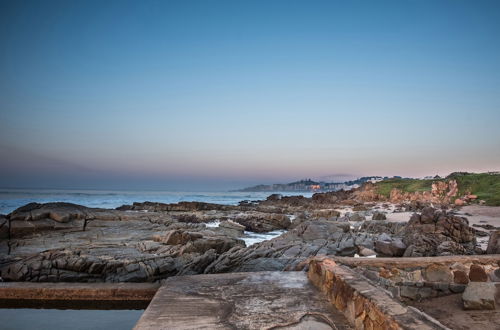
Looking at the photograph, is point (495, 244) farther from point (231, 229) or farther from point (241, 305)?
point (231, 229)

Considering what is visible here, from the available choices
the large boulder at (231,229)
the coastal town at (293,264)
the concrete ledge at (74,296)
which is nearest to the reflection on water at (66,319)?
the concrete ledge at (74,296)

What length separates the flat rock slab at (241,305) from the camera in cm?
379

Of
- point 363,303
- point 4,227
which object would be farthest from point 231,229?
point 363,303

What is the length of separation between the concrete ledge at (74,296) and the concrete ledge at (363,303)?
3.57 metres

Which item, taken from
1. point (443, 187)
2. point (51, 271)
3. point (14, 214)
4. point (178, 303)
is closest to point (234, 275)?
point (178, 303)

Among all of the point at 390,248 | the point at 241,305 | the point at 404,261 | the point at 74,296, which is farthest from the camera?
the point at 390,248

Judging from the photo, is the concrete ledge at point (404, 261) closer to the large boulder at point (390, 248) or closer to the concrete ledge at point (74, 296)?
the concrete ledge at point (74, 296)

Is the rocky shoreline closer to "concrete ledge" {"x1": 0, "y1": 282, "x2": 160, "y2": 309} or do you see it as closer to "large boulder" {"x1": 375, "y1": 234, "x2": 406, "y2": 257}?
"large boulder" {"x1": 375, "y1": 234, "x2": 406, "y2": 257}

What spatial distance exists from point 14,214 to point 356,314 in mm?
18459

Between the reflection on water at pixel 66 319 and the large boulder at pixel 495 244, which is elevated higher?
the large boulder at pixel 495 244

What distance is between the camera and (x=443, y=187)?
128 ft

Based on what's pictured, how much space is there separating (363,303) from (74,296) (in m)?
5.51

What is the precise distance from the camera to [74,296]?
19.9ft

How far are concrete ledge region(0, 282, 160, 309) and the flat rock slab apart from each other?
Answer: 46.1 inches
